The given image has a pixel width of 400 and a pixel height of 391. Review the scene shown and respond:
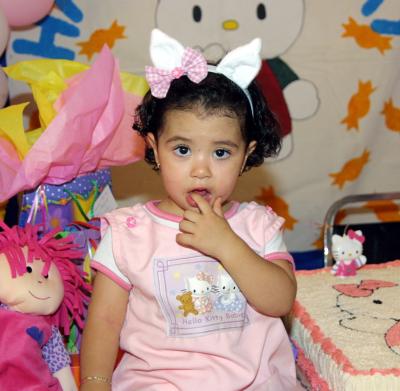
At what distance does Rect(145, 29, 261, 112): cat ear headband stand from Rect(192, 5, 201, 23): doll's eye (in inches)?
41.0

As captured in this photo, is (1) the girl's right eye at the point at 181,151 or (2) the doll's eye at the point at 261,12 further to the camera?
(2) the doll's eye at the point at 261,12

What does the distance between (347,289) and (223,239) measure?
61cm

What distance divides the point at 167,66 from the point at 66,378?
59cm

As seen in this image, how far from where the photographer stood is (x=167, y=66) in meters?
1.12

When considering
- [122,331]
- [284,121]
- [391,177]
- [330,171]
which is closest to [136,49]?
[284,121]

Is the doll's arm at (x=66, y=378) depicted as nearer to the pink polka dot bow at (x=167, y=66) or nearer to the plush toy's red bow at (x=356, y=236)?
the pink polka dot bow at (x=167, y=66)

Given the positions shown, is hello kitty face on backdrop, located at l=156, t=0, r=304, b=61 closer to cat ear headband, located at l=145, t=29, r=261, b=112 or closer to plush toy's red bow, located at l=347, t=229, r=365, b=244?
plush toy's red bow, located at l=347, t=229, r=365, b=244

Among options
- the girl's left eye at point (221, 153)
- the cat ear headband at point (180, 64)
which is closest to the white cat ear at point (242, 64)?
the cat ear headband at point (180, 64)

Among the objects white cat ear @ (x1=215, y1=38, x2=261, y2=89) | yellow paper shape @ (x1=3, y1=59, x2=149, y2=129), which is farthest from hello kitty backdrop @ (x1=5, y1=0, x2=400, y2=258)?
white cat ear @ (x1=215, y1=38, x2=261, y2=89)

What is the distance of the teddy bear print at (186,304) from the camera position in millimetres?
1144

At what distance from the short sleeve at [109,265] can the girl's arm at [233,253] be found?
13cm

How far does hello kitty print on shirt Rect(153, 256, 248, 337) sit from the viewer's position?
1144mm

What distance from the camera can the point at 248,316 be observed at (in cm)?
119

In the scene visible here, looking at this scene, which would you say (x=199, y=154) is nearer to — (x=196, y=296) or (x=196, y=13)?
(x=196, y=296)
